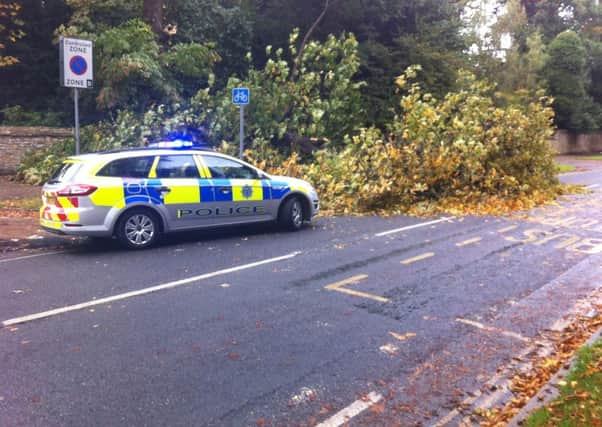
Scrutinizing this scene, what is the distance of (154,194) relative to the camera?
30.3ft

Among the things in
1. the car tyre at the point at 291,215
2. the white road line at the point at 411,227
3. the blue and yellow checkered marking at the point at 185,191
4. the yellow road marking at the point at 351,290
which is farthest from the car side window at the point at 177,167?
the yellow road marking at the point at 351,290

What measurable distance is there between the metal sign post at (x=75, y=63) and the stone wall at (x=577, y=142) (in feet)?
129

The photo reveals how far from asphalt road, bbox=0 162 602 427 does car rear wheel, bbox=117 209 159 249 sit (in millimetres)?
286

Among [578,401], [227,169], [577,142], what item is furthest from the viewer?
[577,142]

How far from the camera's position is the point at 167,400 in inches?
160

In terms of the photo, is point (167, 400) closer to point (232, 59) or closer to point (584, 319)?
point (584, 319)

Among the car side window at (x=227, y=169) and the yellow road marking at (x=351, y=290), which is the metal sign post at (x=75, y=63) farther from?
the yellow road marking at (x=351, y=290)

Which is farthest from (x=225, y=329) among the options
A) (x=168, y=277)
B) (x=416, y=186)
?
(x=416, y=186)

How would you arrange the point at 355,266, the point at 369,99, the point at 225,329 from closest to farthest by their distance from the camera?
the point at 225,329
the point at 355,266
the point at 369,99

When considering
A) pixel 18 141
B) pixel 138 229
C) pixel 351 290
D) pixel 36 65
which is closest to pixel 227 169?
pixel 138 229

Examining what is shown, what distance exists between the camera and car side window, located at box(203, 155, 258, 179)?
33.0 feet

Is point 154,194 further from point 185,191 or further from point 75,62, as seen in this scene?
point 75,62

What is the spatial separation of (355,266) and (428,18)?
20.9 meters

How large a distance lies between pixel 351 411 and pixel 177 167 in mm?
6541
